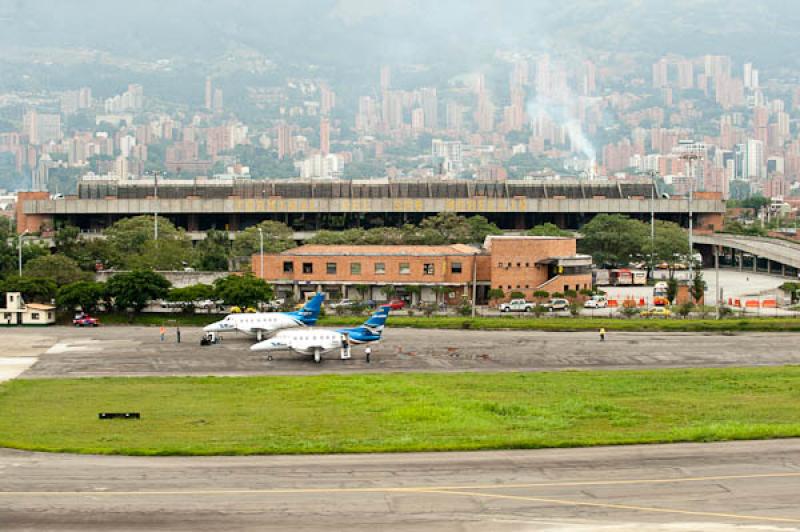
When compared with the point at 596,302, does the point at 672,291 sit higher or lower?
higher

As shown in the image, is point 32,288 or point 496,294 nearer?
point 32,288

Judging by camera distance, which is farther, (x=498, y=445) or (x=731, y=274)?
(x=731, y=274)

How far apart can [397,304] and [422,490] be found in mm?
57176

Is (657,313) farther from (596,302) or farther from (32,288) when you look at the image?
(32,288)

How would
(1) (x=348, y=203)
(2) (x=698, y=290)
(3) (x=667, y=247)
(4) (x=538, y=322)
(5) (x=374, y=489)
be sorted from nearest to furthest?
(5) (x=374, y=489) < (4) (x=538, y=322) < (2) (x=698, y=290) < (3) (x=667, y=247) < (1) (x=348, y=203)

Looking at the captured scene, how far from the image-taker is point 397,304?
92.5 meters

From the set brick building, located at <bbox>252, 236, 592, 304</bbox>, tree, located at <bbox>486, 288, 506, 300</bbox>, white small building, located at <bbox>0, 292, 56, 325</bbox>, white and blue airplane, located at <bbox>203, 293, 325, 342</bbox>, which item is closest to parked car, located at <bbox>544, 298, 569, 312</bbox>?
brick building, located at <bbox>252, 236, 592, 304</bbox>

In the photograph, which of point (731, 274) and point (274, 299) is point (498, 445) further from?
point (731, 274)

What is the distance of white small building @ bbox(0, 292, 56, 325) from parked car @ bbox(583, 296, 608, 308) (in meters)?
38.6

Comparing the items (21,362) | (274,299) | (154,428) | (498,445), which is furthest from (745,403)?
(274,299)

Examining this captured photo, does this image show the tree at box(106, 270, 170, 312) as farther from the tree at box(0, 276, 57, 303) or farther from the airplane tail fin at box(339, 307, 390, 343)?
the airplane tail fin at box(339, 307, 390, 343)

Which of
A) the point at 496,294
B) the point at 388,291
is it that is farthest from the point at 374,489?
the point at 388,291

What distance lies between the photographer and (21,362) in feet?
217

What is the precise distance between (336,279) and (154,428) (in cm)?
5152
